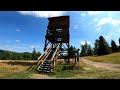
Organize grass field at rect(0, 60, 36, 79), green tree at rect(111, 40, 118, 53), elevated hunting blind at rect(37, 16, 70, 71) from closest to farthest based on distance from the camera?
grass field at rect(0, 60, 36, 79)
elevated hunting blind at rect(37, 16, 70, 71)
green tree at rect(111, 40, 118, 53)

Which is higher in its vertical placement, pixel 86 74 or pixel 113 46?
pixel 113 46

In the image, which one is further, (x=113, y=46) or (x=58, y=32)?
(x=113, y=46)

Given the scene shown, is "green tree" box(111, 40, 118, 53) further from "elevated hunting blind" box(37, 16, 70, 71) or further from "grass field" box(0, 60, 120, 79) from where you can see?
"grass field" box(0, 60, 120, 79)

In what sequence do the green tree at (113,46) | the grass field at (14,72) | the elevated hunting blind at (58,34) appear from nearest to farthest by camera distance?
the grass field at (14,72) < the elevated hunting blind at (58,34) < the green tree at (113,46)

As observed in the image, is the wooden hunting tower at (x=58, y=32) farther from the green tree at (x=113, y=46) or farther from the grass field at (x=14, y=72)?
the green tree at (x=113, y=46)

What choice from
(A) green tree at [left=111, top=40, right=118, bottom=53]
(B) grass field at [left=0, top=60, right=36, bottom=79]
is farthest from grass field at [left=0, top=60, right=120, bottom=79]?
(A) green tree at [left=111, top=40, right=118, bottom=53]

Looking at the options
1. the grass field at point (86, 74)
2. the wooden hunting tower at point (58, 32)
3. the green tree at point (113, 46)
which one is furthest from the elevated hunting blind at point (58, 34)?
the green tree at point (113, 46)

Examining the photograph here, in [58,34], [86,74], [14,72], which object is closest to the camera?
[86,74]

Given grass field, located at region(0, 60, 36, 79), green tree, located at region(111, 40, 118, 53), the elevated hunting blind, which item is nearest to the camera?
grass field, located at region(0, 60, 36, 79)

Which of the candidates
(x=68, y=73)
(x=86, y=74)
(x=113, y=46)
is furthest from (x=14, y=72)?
(x=113, y=46)

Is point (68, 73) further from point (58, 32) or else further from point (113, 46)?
point (113, 46)

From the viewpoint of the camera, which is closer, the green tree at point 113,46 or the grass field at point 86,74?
the grass field at point 86,74
